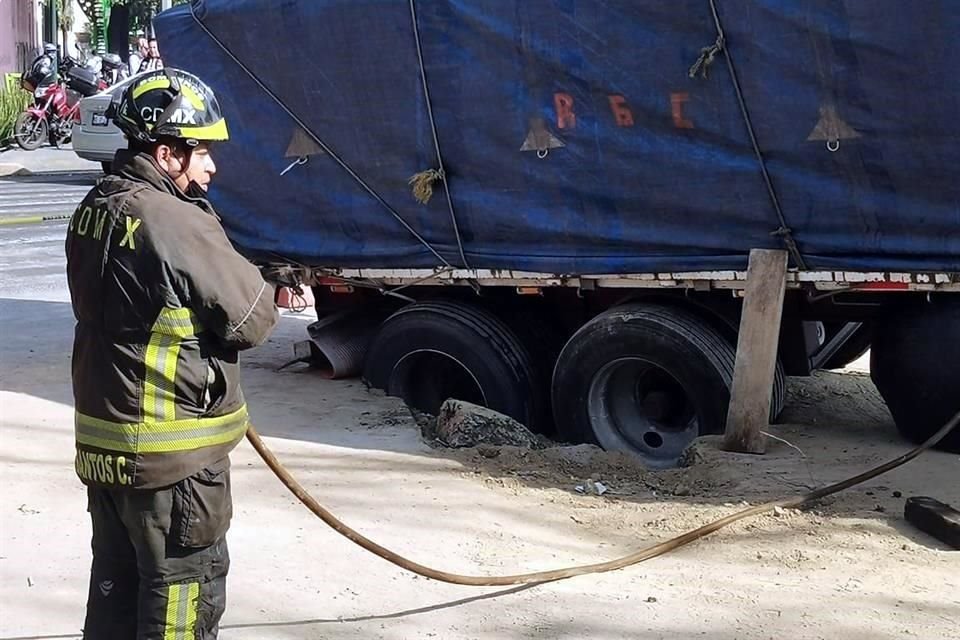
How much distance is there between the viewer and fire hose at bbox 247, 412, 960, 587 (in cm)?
439

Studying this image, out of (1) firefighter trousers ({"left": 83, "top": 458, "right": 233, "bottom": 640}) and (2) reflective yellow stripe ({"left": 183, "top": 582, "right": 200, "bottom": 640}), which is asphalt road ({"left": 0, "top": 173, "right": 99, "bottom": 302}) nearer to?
(1) firefighter trousers ({"left": 83, "top": 458, "right": 233, "bottom": 640})

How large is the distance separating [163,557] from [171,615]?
0.50ft

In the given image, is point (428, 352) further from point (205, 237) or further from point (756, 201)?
point (205, 237)

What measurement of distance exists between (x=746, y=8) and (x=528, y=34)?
4.05 feet

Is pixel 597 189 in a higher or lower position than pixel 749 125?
lower

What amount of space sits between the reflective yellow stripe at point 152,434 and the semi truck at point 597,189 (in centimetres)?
375

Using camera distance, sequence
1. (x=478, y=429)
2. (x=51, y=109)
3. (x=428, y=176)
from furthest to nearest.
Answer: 1. (x=51, y=109)
2. (x=428, y=176)
3. (x=478, y=429)

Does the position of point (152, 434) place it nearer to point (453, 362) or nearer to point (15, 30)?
point (453, 362)

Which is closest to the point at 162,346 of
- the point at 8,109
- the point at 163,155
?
the point at 163,155

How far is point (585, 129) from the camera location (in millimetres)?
6848

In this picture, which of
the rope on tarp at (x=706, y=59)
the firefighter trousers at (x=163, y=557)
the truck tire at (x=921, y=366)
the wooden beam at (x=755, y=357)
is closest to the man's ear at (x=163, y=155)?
the firefighter trousers at (x=163, y=557)

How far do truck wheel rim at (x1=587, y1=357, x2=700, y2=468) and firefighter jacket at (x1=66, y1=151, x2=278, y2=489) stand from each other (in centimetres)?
397

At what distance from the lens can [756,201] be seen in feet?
21.1

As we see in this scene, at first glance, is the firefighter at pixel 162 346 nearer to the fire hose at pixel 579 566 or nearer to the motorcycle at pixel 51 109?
the fire hose at pixel 579 566
